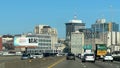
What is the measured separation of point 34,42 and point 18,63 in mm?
112615

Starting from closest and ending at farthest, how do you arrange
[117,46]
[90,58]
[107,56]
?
1. [90,58]
2. [107,56]
3. [117,46]

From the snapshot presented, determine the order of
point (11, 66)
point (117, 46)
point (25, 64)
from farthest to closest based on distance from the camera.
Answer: point (117, 46) < point (25, 64) < point (11, 66)

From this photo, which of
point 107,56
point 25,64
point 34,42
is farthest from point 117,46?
point 25,64

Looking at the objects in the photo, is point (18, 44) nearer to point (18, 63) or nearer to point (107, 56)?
point (107, 56)

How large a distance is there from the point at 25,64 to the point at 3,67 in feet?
30.9

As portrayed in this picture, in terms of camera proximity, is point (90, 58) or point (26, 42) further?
point (26, 42)

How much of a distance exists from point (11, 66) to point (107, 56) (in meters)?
51.9

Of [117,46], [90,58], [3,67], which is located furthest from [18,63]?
[117,46]

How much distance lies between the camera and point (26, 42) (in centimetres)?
14012

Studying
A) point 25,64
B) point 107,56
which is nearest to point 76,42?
point 107,56

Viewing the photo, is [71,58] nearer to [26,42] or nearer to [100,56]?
[100,56]

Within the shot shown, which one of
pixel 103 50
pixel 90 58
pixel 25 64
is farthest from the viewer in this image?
pixel 103 50

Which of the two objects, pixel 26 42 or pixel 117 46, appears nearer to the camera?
pixel 26 42

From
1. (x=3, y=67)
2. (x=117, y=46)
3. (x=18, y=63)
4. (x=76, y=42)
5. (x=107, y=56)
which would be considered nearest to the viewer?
(x=3, y=67)
